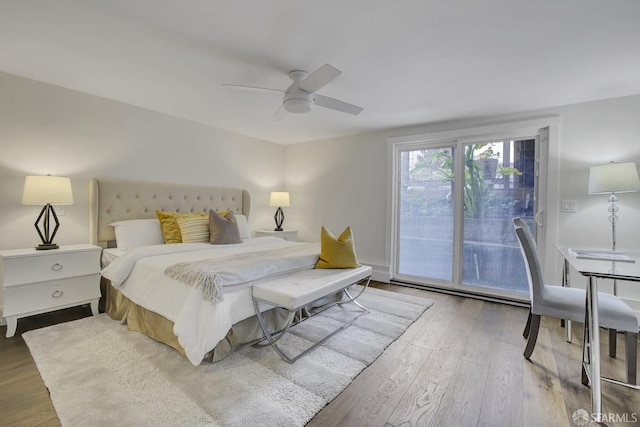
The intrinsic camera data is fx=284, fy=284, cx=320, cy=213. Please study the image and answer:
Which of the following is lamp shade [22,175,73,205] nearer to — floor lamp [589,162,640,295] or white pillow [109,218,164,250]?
white pillow [109,218,164,250]

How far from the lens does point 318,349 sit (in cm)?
222

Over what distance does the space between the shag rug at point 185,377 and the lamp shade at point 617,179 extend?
2236mm

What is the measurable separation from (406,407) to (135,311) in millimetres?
2274

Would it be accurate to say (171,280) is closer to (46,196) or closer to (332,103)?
(46,196)

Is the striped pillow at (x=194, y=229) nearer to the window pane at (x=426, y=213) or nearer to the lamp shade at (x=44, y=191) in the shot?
the lamp shade at (x=44, y=191)

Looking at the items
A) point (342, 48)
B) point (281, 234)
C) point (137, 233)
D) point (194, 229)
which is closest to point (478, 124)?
point (342, 48)

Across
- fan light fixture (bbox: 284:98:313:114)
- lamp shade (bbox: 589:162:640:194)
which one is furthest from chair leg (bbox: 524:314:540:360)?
fan light fixture (bbox: 284:98:313:114)

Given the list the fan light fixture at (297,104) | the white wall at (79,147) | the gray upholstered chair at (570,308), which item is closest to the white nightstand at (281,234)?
the white wall at (79,147)

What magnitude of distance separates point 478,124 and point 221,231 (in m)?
3.45

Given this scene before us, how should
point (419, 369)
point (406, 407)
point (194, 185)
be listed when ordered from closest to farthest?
point (406, 407) → point (419, 369) → point (194, 185)

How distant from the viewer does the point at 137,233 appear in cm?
304

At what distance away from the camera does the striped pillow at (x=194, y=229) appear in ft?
10.5

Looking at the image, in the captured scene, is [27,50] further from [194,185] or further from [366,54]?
[366,54]

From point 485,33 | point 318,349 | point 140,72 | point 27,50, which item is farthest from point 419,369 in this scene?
point 27,50
